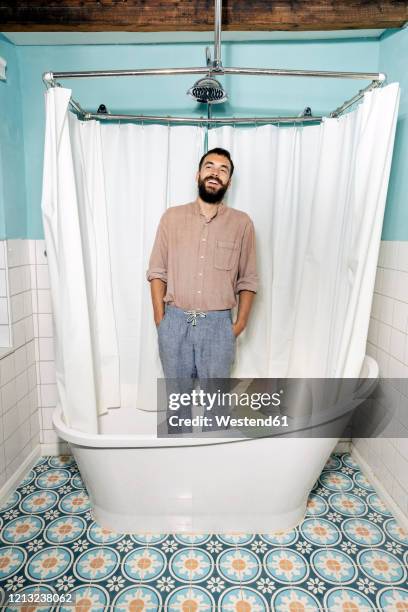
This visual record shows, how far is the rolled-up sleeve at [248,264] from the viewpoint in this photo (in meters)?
1.93

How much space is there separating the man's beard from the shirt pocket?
20 centimetres

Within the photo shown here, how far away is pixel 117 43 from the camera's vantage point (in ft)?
6.63

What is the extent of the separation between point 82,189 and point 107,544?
1537mm

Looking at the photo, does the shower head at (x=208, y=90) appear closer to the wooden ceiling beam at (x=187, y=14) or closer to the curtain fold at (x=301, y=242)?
the curtain fold at (x=301, y=242)

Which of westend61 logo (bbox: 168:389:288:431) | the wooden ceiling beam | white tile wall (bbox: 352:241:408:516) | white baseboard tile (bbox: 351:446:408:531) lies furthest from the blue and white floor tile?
the wooden ceiling beam

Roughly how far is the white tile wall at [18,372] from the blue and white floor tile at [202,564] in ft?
0.87

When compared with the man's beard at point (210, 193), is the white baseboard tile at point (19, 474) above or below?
below

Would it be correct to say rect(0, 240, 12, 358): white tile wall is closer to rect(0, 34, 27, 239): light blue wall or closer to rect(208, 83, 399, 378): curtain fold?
rect(0, 34, 27, 239): light blue wall

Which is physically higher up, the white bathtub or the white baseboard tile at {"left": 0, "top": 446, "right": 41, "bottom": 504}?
the white bathtub

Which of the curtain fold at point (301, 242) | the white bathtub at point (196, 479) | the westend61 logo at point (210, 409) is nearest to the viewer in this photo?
the white bathtub at point (196, 479)

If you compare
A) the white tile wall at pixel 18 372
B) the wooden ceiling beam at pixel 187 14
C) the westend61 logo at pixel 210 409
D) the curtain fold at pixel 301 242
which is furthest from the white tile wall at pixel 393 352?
the white tile wall at pixel 18 372

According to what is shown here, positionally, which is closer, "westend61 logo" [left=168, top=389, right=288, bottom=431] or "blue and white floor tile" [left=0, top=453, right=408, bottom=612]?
"blue and white floor tile" [left=0, top=453, right=408, bottom=612]

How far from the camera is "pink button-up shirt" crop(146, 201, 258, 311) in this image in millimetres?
1868

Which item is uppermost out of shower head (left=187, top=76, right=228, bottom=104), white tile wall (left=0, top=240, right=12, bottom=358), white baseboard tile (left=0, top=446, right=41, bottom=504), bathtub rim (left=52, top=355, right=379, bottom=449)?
shower head (left=187, top=76, right=228, bottom=104)
